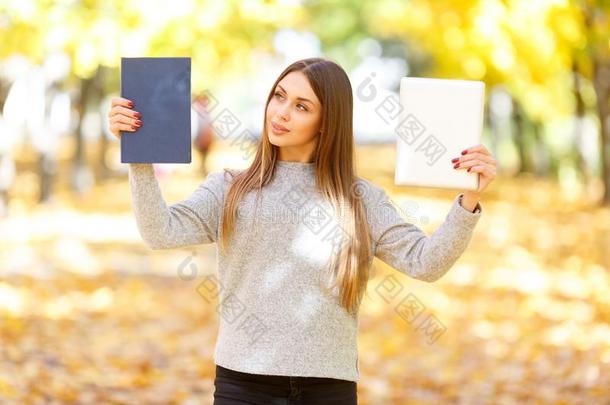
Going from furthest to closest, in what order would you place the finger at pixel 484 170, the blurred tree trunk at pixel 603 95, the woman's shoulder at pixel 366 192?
the blurred tree trunk at pixel 603 95
the woman's shoulder at pixel 366 192
the finger at pixel 484 170

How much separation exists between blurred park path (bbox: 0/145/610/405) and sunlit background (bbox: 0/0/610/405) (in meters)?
0.02

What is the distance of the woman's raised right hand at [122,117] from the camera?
259cm

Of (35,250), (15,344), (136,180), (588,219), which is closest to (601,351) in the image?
(15,344)

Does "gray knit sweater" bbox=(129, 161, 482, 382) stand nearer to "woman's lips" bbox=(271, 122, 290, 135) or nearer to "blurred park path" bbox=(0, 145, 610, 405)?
"woman's lips" bbox=(271, 122, 290, 135)

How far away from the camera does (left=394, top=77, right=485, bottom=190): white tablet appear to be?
8.56 ft

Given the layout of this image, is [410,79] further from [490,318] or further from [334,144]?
[490,318]

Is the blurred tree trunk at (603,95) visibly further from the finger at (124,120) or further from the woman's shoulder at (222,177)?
the finger at (124,120)

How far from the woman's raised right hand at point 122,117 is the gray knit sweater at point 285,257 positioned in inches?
4.7

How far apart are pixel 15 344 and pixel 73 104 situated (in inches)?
664

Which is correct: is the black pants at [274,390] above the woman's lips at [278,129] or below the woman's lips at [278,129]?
below

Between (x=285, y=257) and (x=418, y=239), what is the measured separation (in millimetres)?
386

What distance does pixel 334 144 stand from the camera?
2818 mm

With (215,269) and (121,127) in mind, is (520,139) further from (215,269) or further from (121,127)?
(121,127)

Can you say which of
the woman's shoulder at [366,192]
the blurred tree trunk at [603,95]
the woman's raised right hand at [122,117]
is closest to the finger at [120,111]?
the woman's raised right hand at [122,117]
